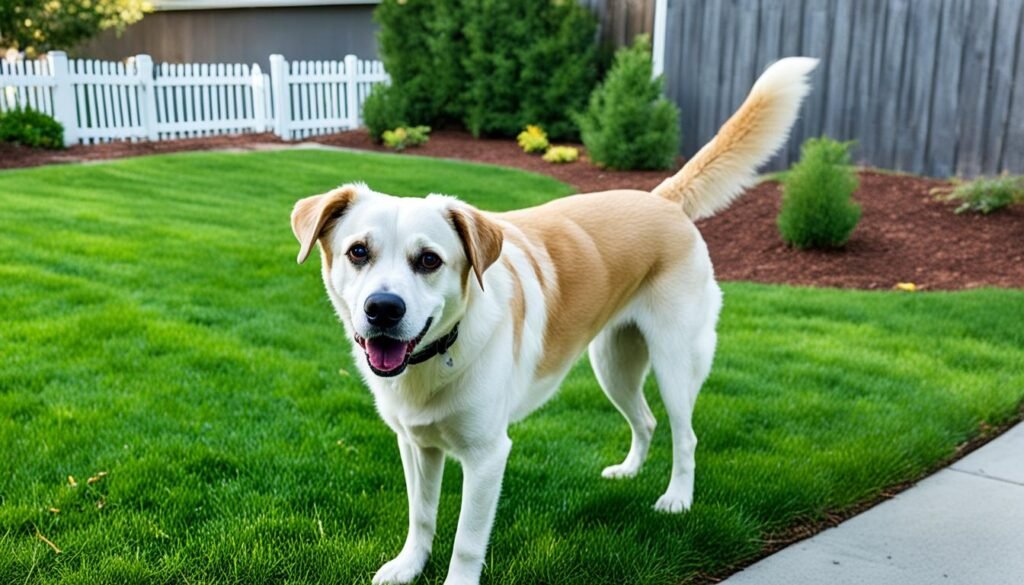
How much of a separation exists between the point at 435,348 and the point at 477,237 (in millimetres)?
371

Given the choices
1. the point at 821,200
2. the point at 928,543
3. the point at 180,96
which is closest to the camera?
the point at 928,543

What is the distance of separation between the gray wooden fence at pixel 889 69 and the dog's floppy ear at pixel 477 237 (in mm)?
8762

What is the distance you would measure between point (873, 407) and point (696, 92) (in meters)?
8.85

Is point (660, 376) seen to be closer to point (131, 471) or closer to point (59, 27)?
point (131, 471)

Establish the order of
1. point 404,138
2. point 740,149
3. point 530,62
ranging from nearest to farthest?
point 740,149
point 530,62
point 404,138

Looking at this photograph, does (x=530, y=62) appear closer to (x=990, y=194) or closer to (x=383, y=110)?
(x=383, y=110)

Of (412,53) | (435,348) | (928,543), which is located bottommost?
(928,543)

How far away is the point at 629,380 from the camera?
3869mm

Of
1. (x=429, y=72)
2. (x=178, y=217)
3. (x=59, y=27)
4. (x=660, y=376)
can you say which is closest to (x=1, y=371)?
(x=660, y=376)

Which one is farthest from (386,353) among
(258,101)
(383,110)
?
(258,101)

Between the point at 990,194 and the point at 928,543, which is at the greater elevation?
the point at 990,194

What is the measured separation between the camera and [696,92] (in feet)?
41.3

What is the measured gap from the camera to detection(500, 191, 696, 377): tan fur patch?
326cm

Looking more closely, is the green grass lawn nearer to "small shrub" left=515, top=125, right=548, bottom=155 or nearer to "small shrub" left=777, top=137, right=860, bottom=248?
"small shrub" left=777, top=137, right=860, bottom=248
